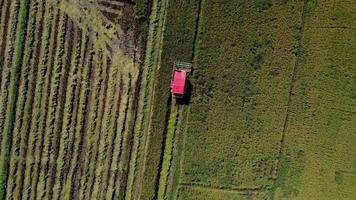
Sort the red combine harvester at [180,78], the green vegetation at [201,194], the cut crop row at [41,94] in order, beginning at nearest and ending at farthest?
the red combine harvester at [180,78]
the cut crop row at [41,94]
the green vegetation at [201,194]

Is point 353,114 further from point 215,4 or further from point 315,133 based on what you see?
point 215,4

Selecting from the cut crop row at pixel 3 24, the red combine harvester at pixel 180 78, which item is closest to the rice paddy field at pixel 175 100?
the cut crop row at pixel 3 24

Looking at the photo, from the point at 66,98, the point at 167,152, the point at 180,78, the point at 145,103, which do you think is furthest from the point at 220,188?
the point at 66,98

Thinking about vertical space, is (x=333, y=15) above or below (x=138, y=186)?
above

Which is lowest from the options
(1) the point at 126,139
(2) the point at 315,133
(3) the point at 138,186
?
(3) the point at 138,186

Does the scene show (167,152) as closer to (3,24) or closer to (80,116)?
(80,116)

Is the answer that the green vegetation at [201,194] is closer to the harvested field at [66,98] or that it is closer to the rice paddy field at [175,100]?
the rice paddy field at [175,100]

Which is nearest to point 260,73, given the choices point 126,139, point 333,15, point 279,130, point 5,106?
point 279,130
